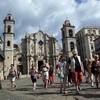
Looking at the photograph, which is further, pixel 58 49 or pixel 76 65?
pixel 58 49

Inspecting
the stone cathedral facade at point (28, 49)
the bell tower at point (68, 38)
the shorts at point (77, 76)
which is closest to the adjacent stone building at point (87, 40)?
the bell tower at point (68, 38)

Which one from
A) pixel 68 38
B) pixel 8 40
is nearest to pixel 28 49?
pixel 8 40

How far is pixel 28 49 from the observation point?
44.2m

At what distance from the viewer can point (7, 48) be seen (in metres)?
40.4

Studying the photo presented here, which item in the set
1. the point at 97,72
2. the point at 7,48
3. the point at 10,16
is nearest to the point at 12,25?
the point at 10,16

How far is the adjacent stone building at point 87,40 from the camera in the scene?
170 ft

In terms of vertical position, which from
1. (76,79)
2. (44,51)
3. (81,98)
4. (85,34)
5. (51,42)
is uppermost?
(85,34)

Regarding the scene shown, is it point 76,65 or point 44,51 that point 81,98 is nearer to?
point 76,65

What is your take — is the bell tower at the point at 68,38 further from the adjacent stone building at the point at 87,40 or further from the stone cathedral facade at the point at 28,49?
the adjacent stone building at the point at 87,40

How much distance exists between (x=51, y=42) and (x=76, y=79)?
41.1 meters

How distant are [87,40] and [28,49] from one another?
21.7 m

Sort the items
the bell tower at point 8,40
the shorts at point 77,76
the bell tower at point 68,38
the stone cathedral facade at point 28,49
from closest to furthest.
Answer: the shorts at point 77,76 < the bell tower at point 8,40 < the stone cathedral facade at point 28,49 < the bell tower at point 68,38

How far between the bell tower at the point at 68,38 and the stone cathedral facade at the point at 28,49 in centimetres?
261

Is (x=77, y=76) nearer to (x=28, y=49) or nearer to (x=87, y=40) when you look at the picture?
(x=28, y=49)
